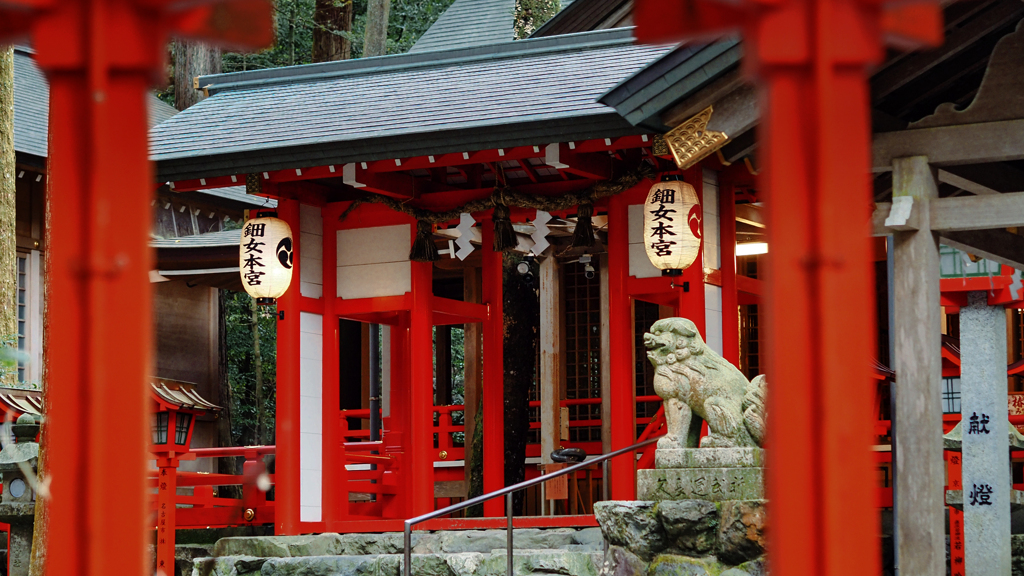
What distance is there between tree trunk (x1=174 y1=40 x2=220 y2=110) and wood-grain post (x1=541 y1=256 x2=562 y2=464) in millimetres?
7874

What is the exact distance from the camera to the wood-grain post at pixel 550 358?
14008 mm

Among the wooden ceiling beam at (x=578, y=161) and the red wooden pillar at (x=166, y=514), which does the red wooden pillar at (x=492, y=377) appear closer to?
the wooden ceiling beam at (x=578, y=161)

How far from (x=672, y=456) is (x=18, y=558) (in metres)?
6.85

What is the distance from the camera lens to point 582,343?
52.6 feet

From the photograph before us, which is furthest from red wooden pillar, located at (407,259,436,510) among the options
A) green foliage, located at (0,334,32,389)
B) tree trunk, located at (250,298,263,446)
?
tree trunk, located at (250,298,263,446)

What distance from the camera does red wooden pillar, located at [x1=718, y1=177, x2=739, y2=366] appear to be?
35.4 ft

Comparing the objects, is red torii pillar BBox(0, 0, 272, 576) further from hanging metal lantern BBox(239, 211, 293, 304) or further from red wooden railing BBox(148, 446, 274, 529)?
red wooden railing BBox(148, 446, 274, 529)

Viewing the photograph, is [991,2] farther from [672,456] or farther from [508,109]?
[508,109]

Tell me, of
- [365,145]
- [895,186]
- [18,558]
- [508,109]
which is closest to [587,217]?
[508,109]

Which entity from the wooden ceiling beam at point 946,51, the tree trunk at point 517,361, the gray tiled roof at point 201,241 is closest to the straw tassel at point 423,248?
the tree trunk at point 517,361

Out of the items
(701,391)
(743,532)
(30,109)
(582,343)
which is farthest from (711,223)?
(30,109)

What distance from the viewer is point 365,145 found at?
423 inches

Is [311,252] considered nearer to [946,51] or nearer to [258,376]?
[946,51]

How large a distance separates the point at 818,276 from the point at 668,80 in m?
5.35
